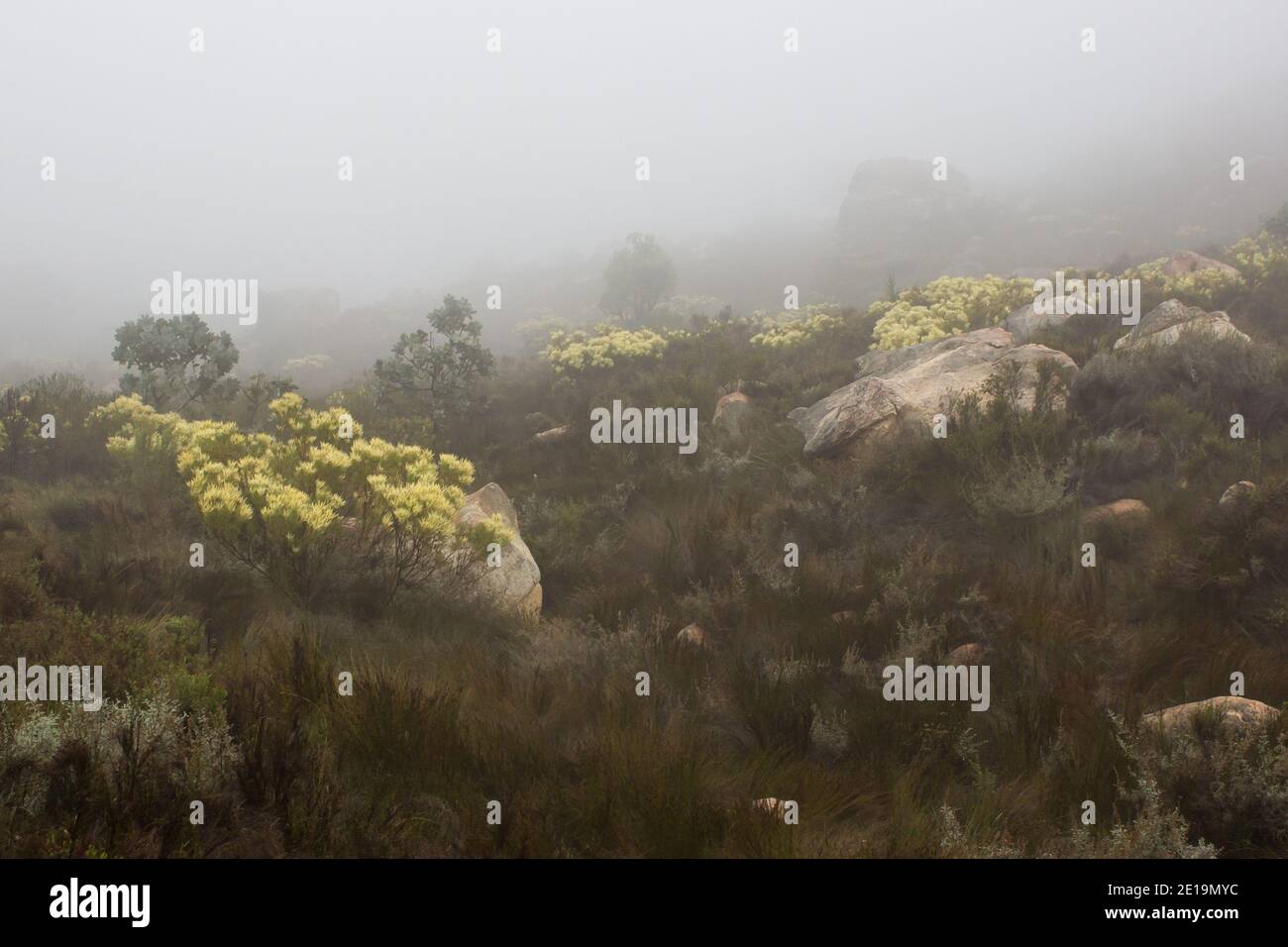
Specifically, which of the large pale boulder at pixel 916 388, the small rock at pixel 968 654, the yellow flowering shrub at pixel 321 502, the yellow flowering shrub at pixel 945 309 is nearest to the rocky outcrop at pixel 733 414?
the large pale boulder at pixel 916 388

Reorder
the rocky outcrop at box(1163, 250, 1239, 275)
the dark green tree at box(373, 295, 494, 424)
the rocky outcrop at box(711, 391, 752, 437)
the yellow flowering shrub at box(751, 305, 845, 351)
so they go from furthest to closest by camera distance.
→ the yellow flowering shrub at box(751, 305, 845, 351) < the rocky outcrop at box(1163, 250, 1239, 275) < the dark green tree at box(373, 295, 494, 424) < the rocky outcrop at box(711, 391, 752, 437)

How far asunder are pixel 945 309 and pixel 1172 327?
15.9 feet

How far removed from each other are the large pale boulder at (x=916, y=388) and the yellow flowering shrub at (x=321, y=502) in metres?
4.40

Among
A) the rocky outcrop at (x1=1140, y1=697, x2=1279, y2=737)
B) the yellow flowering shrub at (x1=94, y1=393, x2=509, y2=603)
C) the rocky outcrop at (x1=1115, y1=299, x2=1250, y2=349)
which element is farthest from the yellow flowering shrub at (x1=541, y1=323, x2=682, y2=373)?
the rocky outcrop at (x1=1140, y1=697, x2=1279, y2=737)

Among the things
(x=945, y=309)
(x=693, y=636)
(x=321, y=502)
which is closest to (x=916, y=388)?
(x=693, y=636)

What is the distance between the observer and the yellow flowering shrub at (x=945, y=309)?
11.9m

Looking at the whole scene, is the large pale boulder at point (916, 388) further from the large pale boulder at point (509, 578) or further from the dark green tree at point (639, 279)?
the dark green tree at point (639, 279)

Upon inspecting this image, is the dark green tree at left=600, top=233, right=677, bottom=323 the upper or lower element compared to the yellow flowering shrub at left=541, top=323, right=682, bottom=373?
upper

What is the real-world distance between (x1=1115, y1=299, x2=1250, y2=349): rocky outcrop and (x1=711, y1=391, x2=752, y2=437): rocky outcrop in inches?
186

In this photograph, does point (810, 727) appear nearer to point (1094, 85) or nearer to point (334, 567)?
point (334, 567)

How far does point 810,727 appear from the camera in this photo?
373cm

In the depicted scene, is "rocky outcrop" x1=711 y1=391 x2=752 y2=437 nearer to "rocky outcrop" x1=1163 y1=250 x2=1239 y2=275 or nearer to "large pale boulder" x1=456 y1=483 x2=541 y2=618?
"large pale boulder" x1=456 y1=483 x2=541 y2=618

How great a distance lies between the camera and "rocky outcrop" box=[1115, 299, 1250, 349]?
25.9 ft

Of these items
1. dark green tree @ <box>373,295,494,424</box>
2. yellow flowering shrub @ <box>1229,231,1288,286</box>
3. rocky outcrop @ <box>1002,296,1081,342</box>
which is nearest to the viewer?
rocky outcrop @ <box>1002,296,1081,342</box>
